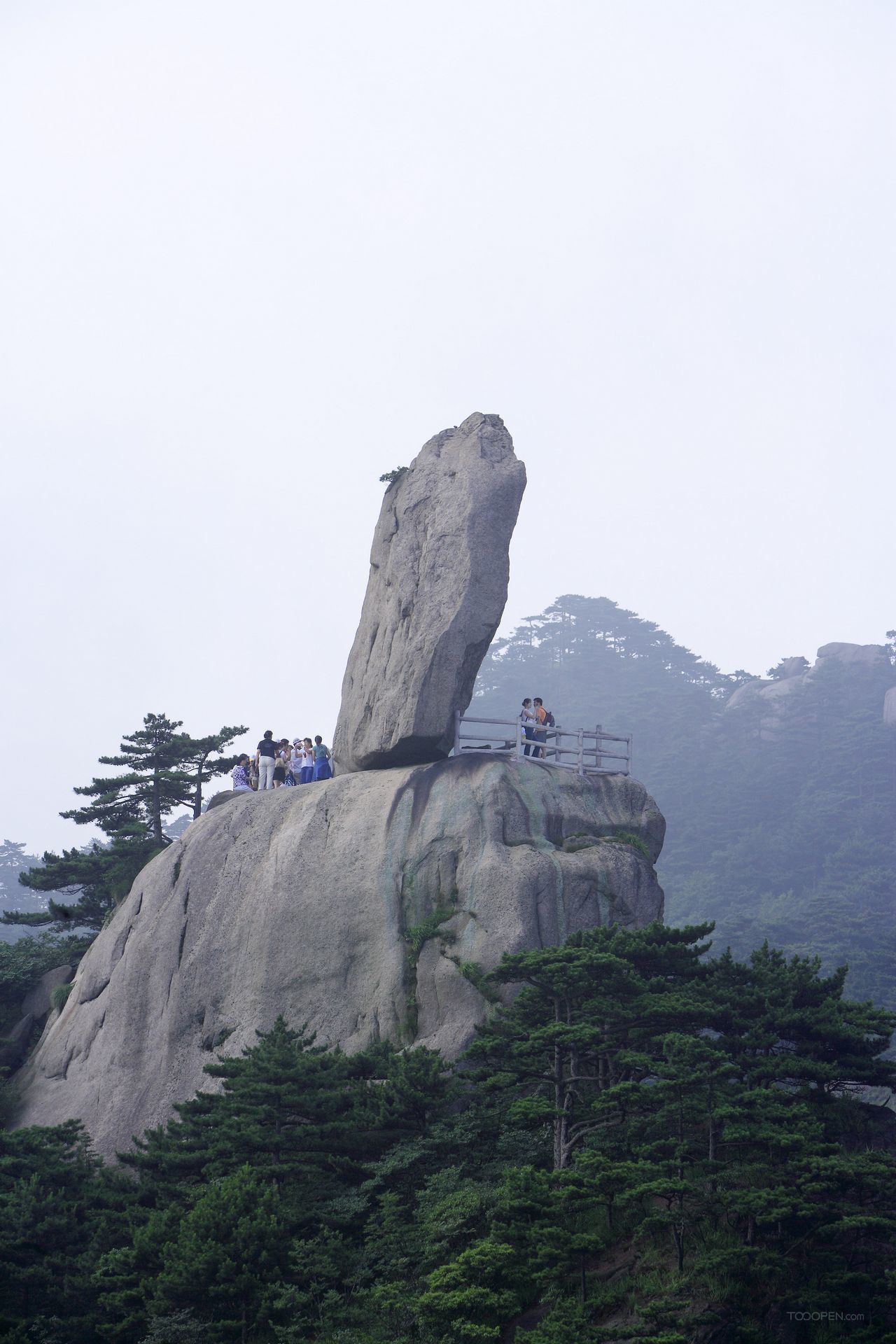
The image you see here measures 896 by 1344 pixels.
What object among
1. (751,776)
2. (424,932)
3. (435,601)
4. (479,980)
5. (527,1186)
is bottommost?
(527,1186)

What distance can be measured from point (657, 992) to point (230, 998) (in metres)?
8.50

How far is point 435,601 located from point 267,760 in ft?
18.6

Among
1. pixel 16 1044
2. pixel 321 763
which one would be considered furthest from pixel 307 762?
pixel 16 1044

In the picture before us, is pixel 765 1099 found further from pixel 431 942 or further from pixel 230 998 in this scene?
pixel 230 998

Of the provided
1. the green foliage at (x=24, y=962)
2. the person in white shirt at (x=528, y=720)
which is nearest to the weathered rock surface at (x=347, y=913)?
the person in white shirt at (x=528, y=720)

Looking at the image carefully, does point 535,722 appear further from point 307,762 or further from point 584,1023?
point 584,1023

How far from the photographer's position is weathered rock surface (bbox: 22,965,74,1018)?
93.0 feet

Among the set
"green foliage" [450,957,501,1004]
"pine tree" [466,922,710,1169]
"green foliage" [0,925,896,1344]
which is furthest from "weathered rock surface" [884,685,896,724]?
"pine tree" [466,922,710,1169]

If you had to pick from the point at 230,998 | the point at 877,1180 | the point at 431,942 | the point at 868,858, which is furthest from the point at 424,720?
the point at 868,858

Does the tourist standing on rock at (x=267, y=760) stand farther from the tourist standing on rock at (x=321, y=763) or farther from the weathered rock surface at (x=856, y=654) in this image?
the weathered rock surface at (x=856, y=654)

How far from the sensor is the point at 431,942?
2209 centimetres

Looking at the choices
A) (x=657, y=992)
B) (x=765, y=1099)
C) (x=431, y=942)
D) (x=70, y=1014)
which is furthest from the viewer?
(x=70, y=1014)

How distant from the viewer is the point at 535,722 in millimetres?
25453

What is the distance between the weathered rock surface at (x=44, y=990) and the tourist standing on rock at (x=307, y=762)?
7.37m
